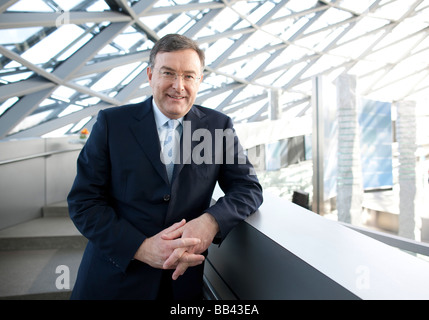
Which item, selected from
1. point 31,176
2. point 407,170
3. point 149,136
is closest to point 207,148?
point 149,136

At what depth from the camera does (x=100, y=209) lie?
62.1 inches

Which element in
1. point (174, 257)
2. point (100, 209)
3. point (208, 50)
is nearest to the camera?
point (174, 257)

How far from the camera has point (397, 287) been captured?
919 millimetres

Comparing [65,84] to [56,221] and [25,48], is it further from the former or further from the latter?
[56,221]

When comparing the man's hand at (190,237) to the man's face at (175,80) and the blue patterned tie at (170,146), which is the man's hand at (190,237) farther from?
the man's face at (175,80)

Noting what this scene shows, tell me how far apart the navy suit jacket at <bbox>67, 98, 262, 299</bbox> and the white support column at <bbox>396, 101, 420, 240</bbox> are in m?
10.7

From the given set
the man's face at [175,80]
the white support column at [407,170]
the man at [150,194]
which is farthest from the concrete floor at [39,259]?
the white support column at [407,170]

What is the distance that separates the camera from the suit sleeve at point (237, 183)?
165cm

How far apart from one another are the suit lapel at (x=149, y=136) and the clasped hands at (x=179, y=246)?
0.29 m

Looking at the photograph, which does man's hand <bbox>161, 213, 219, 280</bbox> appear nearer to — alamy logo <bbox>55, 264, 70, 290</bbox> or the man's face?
the man's face

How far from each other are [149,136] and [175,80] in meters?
0.33

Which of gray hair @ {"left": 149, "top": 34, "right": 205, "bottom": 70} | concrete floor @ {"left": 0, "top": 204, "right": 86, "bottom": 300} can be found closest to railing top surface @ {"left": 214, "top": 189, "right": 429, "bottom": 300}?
gray hair @ {"left": 149, "top": 34, "right": 205, "bottom": 70}

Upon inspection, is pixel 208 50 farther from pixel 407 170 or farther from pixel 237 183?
pixel 237 183
